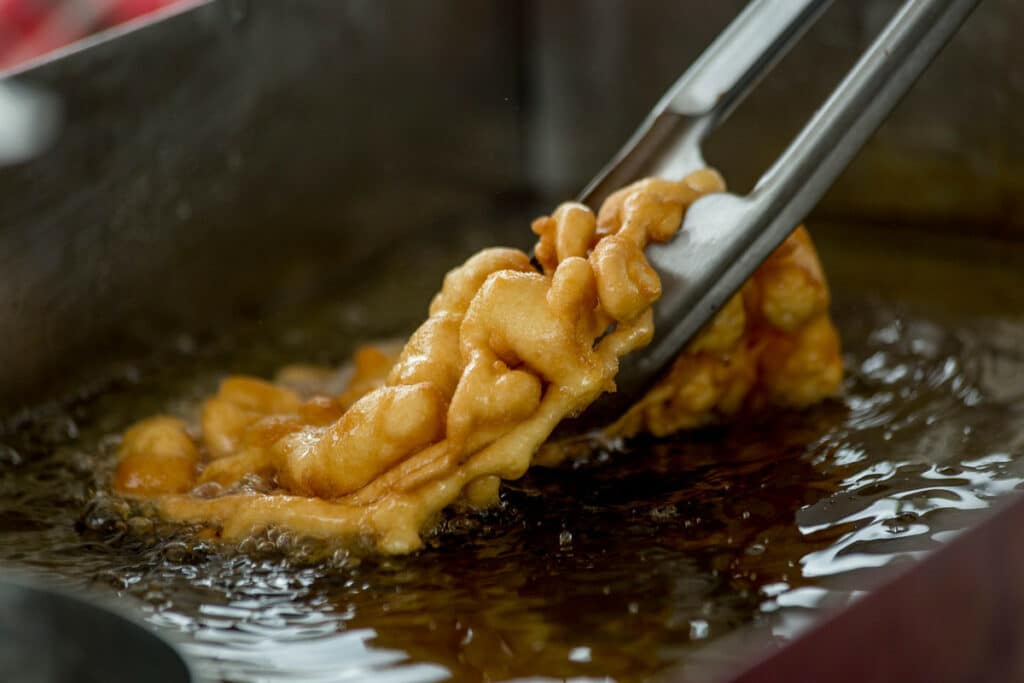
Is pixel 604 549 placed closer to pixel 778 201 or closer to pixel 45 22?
pixel 778 201

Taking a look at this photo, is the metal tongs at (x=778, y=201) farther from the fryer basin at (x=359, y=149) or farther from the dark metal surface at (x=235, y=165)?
the dark metal surface at (x=235, y=165)

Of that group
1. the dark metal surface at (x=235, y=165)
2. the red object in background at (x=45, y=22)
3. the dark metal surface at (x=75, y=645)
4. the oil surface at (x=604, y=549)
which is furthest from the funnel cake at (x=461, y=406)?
the red object in background at (x=45, y=22)

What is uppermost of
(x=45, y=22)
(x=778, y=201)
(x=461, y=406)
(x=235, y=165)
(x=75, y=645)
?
(x=45, y=22)

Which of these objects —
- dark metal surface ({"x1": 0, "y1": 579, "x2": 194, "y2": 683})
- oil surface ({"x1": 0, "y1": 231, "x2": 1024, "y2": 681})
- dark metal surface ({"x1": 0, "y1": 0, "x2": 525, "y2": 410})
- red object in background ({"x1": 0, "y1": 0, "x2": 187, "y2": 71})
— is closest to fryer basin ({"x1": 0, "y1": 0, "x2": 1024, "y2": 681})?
dark metal surface ({"x1": 0, "y1": 0, "x2": 525, "y2": 410})

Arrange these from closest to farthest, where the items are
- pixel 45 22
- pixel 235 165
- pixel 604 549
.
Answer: pixel 604 549 < pixel 235 165 < pixel 45 22

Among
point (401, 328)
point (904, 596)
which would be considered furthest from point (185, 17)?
point (904, 596)

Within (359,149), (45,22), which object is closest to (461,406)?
(359,149)
